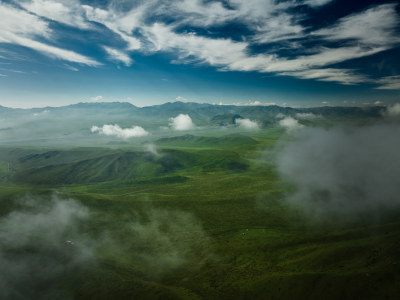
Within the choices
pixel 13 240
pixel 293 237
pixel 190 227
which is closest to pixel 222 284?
pixel 293 237

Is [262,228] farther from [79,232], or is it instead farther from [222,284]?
[79,232]

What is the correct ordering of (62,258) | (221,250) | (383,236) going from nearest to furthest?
(383,236) → (62,258) → (221,250)

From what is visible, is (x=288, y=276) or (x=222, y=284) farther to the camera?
(x=222, y=284)

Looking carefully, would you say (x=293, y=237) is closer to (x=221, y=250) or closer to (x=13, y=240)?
(x=221, y=250)

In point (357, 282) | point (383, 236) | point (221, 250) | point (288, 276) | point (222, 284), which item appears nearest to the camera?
point (357, 282)

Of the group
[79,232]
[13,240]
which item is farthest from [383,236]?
[13,240]

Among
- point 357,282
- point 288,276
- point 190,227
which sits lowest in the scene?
point 190,227

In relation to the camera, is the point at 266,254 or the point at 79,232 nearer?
the point at 266,254

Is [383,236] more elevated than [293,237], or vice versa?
[383,236]

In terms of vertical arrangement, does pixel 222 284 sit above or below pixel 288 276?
below
